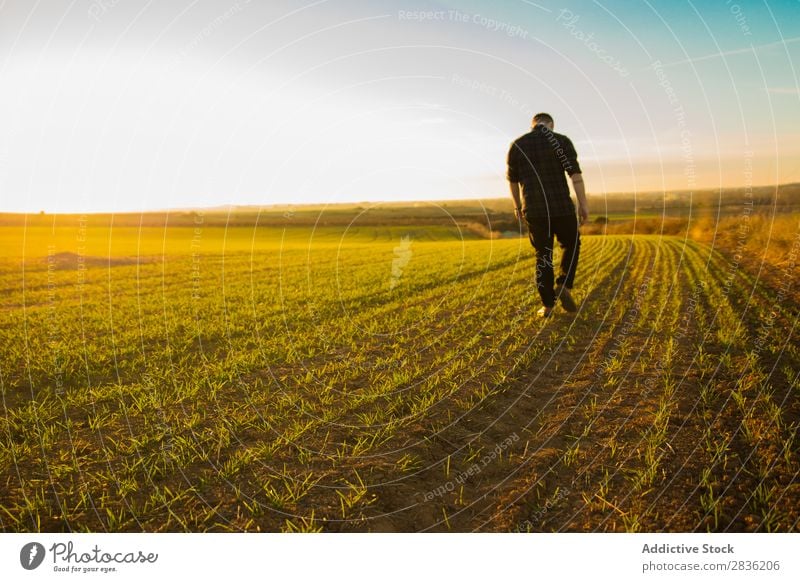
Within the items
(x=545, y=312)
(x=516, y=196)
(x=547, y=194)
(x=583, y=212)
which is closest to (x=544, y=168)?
(x=547, y=194)

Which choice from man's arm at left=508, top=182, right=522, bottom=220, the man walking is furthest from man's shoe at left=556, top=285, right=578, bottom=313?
man's arm at left=508, top=182, right=522, bottom=220

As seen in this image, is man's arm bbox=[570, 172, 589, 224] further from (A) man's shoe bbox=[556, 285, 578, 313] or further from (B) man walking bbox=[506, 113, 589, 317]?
(A) man's shoe bbox=[556, 285, 578, 313]

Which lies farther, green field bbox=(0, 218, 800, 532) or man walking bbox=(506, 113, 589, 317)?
man walking bbox=(506, 113, 589, 317)

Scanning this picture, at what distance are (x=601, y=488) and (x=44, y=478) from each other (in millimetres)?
3684

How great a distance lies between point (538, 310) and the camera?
722cm

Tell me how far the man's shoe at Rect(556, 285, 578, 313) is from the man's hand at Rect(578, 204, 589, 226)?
1012mm

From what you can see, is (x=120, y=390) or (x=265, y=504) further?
(x=120, y=390)

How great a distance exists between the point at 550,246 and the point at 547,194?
76 centimetres

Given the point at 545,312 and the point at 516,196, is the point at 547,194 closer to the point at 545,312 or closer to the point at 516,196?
the point at 516,196

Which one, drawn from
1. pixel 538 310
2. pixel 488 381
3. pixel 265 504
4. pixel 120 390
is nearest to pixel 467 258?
pixel 538 310

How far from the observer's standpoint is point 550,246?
674cm

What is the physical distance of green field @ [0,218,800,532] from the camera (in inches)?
111
